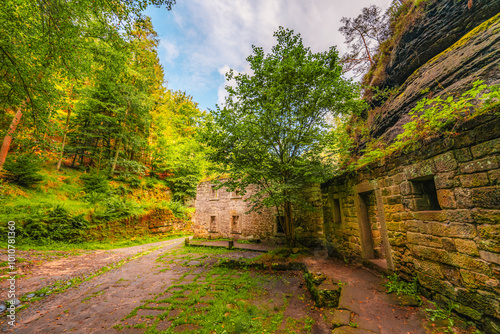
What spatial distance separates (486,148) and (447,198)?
986mm

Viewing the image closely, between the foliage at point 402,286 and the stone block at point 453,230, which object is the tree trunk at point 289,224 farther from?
the stone block at point 453,230

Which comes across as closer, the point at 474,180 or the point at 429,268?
the point at 474,180

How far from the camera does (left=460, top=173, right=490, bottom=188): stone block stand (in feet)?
8.44

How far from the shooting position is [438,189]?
3.27 metres

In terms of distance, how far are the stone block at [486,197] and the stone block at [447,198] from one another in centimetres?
28

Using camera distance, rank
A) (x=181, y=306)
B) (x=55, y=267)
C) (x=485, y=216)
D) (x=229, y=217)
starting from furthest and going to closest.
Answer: (x=229, y=217) → (x=55, y=267) → (x=181, y=306) → (x=485, y=216)

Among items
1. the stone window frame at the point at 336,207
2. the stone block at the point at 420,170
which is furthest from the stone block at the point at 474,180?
the stone window frame at the point at 336,207

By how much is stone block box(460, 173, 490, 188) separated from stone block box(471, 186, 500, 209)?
72 mm

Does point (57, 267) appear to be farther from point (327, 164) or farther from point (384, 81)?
point (384, 81)

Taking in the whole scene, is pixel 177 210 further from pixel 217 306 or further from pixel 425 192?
pixel 425 192

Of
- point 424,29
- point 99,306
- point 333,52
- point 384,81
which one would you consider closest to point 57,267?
point 99,306

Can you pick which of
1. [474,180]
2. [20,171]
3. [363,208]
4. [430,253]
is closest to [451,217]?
[474,180]

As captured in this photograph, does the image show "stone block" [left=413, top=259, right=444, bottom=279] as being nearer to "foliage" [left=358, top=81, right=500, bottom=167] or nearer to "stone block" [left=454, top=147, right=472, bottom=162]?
"stone block" [left=454, top=147, right=472, bottom=162]

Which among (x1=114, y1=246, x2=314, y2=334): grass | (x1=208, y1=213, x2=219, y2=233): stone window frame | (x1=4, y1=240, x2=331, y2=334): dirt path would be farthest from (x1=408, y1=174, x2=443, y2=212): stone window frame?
(x1=208, y1=213, x2=219, y2=233): stone window frame
